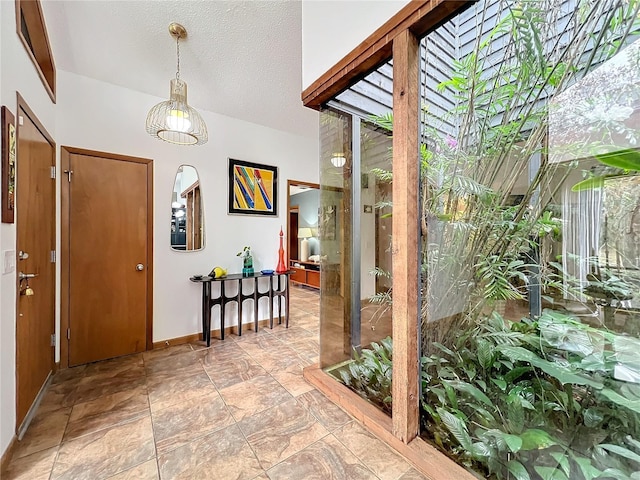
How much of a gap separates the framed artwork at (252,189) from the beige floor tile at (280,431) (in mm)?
2364

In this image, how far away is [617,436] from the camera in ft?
4.08

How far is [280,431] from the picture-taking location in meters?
1.69

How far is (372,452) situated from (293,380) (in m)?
0.93

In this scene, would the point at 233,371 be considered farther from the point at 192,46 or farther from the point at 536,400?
the point at 192,46

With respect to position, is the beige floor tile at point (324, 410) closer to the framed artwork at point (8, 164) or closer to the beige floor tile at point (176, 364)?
the beige floor tile at point (176, 364)

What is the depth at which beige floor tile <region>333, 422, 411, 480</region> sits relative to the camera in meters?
1.40

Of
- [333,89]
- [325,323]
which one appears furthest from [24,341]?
[333,89]

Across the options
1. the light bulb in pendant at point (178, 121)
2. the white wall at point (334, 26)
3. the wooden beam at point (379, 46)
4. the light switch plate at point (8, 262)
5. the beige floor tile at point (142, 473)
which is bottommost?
the beige floor tile at point (142, 473)

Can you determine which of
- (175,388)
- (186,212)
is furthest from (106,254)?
(175,388)

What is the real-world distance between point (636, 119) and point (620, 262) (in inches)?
28.1

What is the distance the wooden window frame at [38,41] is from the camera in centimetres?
185

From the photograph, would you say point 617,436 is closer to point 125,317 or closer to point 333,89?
point 333,89

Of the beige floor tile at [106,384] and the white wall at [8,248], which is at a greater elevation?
the white wall at [8,248]

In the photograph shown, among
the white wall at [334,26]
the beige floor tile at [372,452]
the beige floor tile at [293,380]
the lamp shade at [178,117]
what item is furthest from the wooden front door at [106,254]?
the beige floor tile at [372,452]
